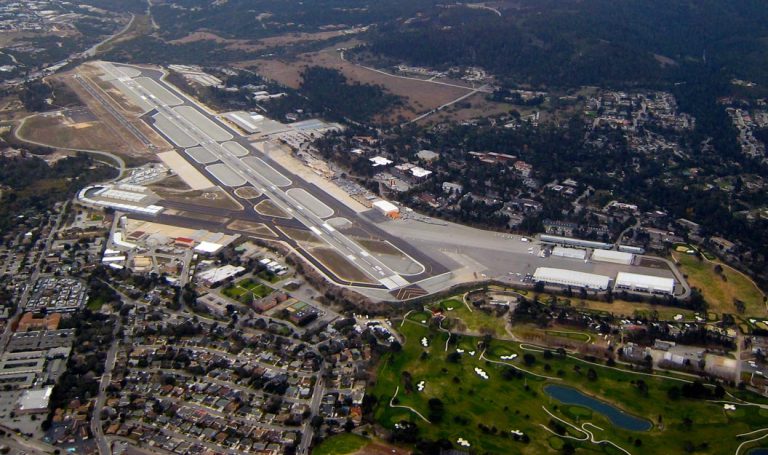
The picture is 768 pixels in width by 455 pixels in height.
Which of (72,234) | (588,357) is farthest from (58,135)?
(588,357)

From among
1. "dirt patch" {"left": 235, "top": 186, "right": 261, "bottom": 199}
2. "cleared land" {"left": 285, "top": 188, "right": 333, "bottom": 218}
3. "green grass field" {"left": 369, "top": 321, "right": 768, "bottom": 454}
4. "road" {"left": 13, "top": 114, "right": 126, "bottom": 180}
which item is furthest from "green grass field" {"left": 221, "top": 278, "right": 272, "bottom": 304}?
"road" {"left": 13, "top": 114, "right": 126, "bottom": 180}

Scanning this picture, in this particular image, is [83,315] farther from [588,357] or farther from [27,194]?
[588,357]

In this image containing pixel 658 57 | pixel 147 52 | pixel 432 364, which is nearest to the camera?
pixel 432 364

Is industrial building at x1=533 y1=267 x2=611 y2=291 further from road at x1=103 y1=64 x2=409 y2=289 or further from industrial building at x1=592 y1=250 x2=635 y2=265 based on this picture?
road at x1=103 y1=64 x2=409 y2=289

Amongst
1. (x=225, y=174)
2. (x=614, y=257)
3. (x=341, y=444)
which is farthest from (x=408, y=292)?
(x=225, y=174)

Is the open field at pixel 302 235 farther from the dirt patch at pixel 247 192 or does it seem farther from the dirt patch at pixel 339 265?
the dirt patch at pixel 247 192

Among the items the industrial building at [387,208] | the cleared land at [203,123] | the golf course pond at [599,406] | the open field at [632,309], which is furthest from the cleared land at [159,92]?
the golf course pond at [599,406]
